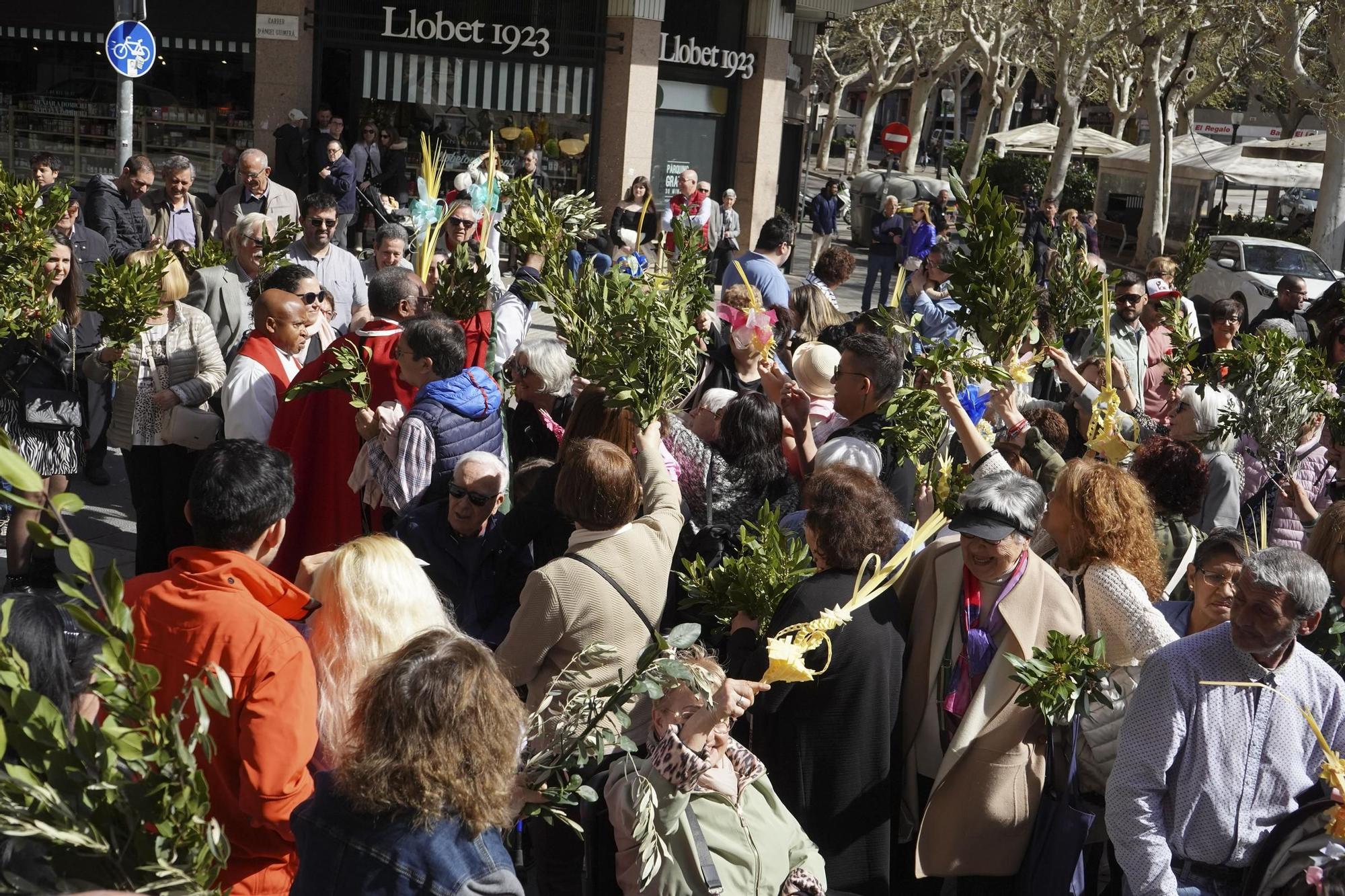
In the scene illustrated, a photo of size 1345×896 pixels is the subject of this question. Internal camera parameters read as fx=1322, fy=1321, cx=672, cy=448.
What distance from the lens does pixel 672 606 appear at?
4523 millimetres

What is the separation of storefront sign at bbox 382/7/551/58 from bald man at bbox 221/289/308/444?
1273 cm

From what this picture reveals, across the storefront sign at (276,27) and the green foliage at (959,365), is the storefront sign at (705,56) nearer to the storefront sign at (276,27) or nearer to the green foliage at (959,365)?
the storefront sign at (276,27)

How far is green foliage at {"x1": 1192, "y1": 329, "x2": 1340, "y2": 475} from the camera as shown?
17.8ft

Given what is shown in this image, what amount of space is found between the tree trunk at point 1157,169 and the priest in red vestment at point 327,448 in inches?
914

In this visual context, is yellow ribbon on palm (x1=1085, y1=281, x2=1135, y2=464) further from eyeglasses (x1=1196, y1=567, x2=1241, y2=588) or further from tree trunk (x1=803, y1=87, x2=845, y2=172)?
tree trunk (x1=803, y1=87, x2=845, y2=172)

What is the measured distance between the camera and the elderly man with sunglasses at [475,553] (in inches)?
178

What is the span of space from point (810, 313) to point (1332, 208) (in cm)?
1751

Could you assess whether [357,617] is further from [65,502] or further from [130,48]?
[130,48]

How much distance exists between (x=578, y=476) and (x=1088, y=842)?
1850mm

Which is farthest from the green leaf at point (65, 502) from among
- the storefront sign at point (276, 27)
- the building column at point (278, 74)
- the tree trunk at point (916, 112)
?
the tree trunk at point (916, 112)

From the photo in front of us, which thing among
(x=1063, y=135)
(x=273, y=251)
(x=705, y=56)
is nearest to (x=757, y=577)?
(x=273, y=251)

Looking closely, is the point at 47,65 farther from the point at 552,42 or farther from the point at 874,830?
the point at 874,830

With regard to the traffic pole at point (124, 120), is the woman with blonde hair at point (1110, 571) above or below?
below

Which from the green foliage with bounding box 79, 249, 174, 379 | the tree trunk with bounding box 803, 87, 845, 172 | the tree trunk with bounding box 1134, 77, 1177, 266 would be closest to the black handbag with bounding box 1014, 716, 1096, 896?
the green foliage with bounding box 79, 249, 174, 379
